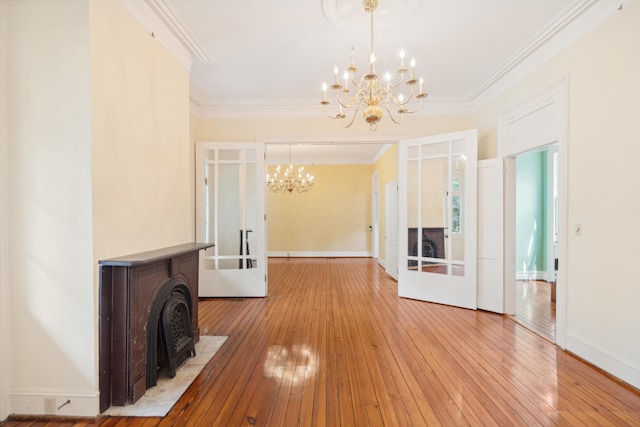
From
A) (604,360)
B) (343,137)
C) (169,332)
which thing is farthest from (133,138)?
(604,360)

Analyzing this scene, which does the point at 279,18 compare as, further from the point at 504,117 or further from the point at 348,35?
the point at 504,117

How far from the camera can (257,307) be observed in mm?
4320

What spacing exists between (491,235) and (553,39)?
2.33 metres

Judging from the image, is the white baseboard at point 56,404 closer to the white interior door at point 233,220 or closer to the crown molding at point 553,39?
the white interior door at point 233,220

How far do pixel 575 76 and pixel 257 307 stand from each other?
4.52m

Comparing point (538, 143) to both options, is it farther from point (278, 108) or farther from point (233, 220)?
point (233, 220)

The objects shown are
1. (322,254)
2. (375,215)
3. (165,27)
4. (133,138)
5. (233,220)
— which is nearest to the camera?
(133,138)

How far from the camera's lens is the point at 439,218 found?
4500 mm

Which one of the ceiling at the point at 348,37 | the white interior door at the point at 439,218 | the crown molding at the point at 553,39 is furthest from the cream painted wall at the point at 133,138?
the crown molding at the point at 553,39

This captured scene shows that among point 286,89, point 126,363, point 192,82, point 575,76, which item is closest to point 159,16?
point 192,82

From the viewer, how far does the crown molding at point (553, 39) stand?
253 cm

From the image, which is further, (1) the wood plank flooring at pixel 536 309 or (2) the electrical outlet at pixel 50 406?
(1) the wood plank flooring at pixel 536 309

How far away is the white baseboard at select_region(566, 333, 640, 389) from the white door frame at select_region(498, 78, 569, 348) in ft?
0.44

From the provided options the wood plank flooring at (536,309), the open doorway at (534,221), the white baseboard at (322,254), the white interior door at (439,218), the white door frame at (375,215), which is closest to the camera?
the wood plank flooring at (536,309)
